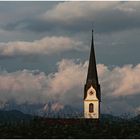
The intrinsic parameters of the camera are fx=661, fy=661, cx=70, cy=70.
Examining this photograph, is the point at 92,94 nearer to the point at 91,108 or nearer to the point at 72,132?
the point at 91,108

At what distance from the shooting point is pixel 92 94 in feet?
431

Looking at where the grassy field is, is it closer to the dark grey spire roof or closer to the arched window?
the arched window

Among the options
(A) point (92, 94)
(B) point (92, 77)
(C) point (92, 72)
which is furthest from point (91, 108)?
(C) point (92, 72)

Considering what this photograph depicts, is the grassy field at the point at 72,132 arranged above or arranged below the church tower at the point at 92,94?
below

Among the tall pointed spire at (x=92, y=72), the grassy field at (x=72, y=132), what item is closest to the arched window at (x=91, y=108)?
the tall pointed spire at (x=92, y=72)

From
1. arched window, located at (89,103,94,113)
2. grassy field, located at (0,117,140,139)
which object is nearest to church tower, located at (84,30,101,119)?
arched window, located at (89,103,94,113)

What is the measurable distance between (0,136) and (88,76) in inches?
2243

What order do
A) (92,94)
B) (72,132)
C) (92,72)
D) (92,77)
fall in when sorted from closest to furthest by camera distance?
(72,132) < (92,94) < (92,77) < (92,72)

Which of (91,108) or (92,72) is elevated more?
(92,72)

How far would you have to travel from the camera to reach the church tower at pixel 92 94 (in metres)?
129

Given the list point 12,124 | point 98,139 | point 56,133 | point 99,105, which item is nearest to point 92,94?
point 99,105

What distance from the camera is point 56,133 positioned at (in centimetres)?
8475

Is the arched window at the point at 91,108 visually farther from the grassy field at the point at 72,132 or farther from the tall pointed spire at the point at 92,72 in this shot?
the grassy field at the point at 72,132

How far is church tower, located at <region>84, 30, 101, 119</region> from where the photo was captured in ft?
423
